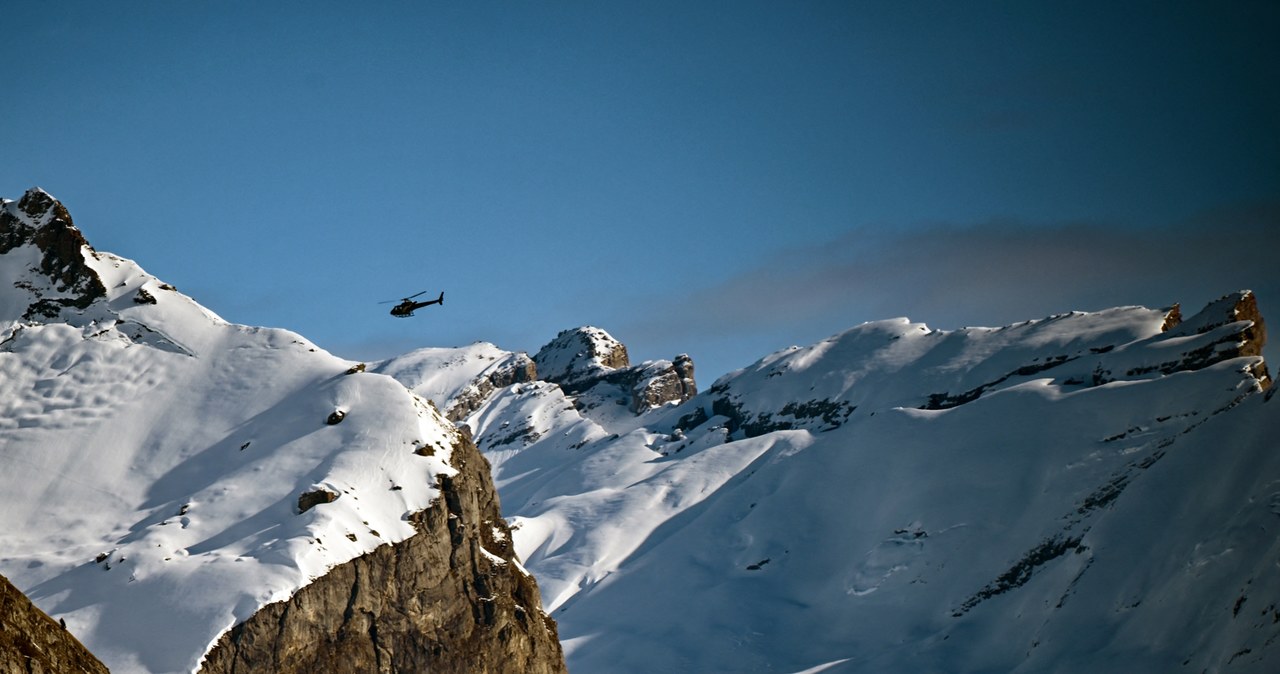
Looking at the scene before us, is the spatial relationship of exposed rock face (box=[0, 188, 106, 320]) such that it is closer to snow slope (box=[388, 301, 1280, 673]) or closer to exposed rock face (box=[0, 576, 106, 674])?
snow slope (box=[388, 301, 1280, 673])

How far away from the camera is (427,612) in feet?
374

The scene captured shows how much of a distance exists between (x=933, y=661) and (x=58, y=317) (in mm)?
85784

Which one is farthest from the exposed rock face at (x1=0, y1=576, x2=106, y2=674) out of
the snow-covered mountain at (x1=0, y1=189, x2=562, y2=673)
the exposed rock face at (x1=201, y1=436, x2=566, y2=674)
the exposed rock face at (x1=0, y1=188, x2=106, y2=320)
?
the exposed rock face at (x1=0, y1=188, x2=106, y2=320)

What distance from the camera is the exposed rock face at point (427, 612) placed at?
10144 centimetres

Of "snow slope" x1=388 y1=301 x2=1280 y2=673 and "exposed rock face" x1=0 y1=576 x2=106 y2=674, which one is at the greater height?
"exposed rock face" x1=0 y1=576 x2=106 y2=674

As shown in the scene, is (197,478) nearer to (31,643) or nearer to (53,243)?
(53,243)

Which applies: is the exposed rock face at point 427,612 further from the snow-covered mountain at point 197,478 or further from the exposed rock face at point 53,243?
the exposed rock face at point 53,243

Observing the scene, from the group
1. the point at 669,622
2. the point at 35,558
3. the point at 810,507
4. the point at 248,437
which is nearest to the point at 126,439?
the point at 248,437

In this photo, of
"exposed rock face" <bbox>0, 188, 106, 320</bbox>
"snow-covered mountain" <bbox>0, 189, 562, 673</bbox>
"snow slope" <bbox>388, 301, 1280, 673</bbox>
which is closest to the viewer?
"snow-covered mountain" <bbox>0, 189, 562, 673</bbox>

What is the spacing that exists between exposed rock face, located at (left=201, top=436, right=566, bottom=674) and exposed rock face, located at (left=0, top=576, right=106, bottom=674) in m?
66.2

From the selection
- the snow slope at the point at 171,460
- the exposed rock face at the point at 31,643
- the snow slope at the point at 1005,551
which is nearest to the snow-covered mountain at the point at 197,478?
the snow slope at the point at 171,460

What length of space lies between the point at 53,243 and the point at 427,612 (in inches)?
2067

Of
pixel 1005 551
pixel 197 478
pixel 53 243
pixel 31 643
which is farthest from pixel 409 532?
pixel 31 643

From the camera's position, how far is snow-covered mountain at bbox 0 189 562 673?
101 meters
